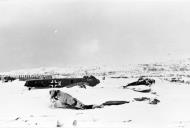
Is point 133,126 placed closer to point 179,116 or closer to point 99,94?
point 179,116

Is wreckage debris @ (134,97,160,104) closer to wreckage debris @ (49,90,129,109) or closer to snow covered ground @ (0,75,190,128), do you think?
snow covered ground @ (0,75,190,128)

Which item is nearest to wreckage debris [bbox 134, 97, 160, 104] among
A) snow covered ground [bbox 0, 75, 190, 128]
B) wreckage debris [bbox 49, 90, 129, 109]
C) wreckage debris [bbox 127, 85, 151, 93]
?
snow covered ground [bbox 0, 75, 190, 128]

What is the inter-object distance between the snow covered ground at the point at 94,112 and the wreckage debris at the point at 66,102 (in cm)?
25

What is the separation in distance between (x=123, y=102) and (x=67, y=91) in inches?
106

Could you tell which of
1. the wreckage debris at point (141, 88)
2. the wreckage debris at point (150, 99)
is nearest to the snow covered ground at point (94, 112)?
the wreckage debris at point (150, 99)

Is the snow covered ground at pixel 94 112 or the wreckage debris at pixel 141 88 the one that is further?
the wreckage debris at pixel 141 88

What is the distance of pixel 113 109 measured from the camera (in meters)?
15.4

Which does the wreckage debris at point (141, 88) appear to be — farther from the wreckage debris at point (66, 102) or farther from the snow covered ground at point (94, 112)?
the wreckage debris at point (66, 102)

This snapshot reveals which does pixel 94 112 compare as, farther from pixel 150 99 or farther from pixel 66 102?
pixel 150 99

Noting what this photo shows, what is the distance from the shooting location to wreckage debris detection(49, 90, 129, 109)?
15.8 metres

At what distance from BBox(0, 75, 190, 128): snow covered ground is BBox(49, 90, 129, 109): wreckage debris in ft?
0.82

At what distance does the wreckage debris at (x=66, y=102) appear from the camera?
51.9 ft

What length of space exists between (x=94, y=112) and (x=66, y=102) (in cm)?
194

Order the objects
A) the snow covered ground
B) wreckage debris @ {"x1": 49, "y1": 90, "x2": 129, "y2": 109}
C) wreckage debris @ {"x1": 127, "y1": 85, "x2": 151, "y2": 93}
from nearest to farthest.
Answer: the snow covered ground → wreckage debris @ {"x1": 49, "y1": 90, "x2": 129, "y2": 109} → wreckage debris @ {"x1": 127, "y1": 85, "x2": 151, "y2": 93}
